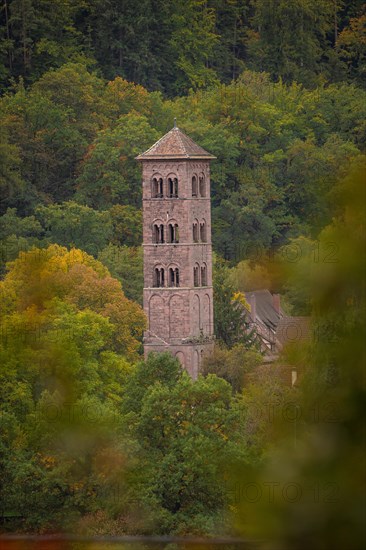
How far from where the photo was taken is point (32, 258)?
223 feet

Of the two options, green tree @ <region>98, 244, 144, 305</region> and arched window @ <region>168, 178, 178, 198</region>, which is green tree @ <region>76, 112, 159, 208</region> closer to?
green tree @ <region>98, 244, 144, 305</region>

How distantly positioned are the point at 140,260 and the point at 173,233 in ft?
22.8

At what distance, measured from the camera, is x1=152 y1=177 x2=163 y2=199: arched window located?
73375 millimetres

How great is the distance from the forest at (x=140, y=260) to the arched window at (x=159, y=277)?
6.44 feet

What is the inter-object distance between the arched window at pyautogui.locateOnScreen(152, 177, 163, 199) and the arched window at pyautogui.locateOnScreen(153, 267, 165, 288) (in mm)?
2635

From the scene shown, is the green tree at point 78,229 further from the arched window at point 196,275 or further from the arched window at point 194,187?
the arched window at point 196,275

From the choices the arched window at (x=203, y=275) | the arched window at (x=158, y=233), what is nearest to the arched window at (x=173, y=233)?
the arched window at (x=158, y=233)

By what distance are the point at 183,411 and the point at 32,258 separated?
2375cm

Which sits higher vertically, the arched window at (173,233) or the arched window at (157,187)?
the arched window at (157,187)

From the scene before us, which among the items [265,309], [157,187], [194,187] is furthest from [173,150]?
[265,309]

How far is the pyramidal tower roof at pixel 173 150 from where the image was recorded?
7306 centimetres

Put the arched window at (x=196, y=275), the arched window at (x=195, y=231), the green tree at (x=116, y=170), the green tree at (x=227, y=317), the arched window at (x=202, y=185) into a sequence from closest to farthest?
the arched window at (x=196, y=275), the arched window at (x=195, y=231), the arched window at (x=202, y=185), the green tree at (x=227, y=317), the green tree at (x=116, y=170)

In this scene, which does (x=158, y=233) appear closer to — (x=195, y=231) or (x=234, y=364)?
(x=195, y=231)

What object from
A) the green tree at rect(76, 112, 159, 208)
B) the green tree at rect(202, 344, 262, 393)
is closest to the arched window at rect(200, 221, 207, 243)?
the green tree at rect(202, 344, 262, 393)
